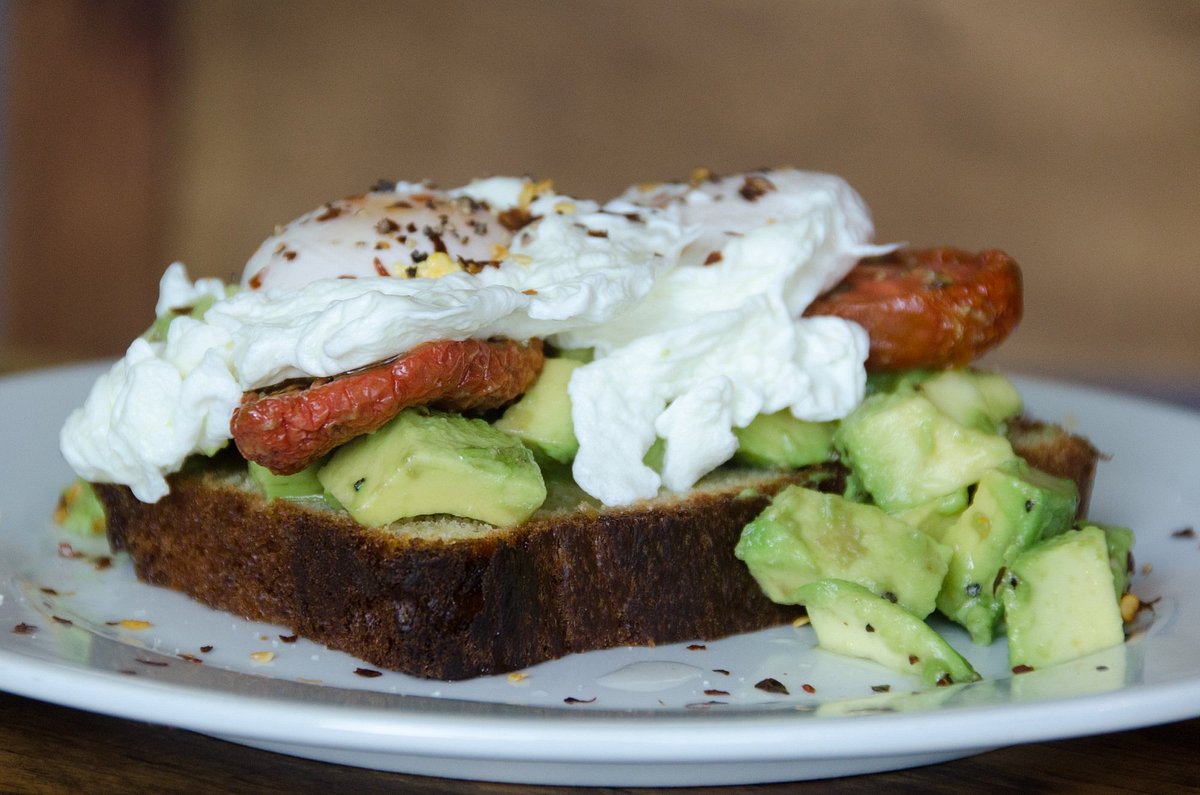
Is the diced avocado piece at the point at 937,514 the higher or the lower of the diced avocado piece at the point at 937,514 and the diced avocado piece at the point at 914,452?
the lower

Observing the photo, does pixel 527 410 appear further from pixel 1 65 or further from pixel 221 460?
pixel 1 65

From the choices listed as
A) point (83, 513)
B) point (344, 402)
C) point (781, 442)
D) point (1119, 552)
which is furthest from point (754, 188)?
point (83, 513)

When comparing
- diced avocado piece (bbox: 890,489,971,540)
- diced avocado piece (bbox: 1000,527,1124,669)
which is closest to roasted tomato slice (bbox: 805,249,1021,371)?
diced avocado piece (bbox: 890,489,971,540)

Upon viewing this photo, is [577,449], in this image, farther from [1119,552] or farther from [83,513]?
[83,513]

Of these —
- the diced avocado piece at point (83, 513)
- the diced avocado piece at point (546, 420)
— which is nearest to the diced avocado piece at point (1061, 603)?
the diced avocado piece at point (546, 420)

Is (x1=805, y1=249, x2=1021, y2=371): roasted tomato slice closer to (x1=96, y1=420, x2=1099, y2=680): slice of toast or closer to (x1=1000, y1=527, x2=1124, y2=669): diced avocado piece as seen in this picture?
(x1=96, y1=420, x2=1099, y2=680): slice of toast

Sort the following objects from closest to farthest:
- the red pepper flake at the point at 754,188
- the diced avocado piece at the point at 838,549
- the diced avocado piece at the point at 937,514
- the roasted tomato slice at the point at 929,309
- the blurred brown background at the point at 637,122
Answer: the diced avocado piece at the point at 838,549 → the diced avocado piece at the point at 937,514 → the roasted tomato slice at the point at 929,309 → the red pepper flake at the point at 754,188 → the blurred brown background at the point at 637,122

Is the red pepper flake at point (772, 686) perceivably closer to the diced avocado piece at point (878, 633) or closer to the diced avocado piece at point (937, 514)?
the diced avocado piece at point (878, 633)
